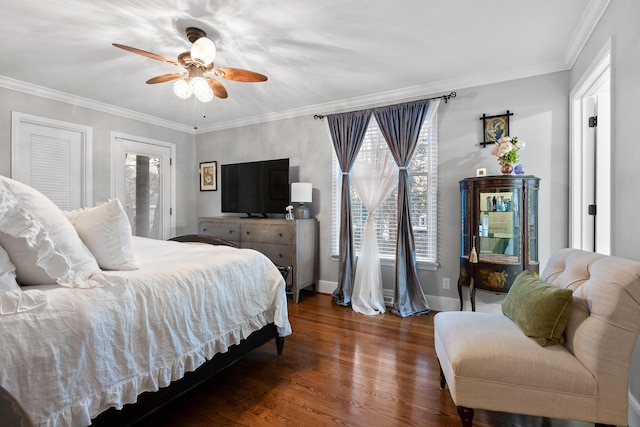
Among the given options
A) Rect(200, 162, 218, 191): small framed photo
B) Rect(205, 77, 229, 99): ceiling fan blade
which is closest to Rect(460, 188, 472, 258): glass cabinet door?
Rect(205, 77, 229, 99): ceiling fan blade

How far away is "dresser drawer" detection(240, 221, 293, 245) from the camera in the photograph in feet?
12.1

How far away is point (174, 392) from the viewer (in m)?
1.54

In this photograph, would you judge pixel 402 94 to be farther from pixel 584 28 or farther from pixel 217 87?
pixel 217 87

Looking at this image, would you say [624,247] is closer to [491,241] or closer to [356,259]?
[491,241]

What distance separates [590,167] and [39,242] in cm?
376

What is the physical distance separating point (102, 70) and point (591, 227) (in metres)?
4.77

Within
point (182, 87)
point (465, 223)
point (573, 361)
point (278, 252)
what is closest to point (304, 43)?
point (182, 87)

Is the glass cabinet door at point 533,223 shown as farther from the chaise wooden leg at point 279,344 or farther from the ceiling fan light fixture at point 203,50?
the ceiling fan light fixture at point 203,50

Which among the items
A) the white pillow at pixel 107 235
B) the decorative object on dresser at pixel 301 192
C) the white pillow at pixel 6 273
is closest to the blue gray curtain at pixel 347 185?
the decorative object on dresser at pixel 301 192

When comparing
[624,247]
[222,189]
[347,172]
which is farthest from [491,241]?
[222,189]

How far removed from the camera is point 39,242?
3.78ft

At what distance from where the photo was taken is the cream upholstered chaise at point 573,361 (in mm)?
1253

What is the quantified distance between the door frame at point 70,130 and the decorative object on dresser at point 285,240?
165cm

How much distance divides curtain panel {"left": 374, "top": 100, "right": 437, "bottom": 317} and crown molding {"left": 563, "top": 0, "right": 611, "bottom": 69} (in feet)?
3.98
